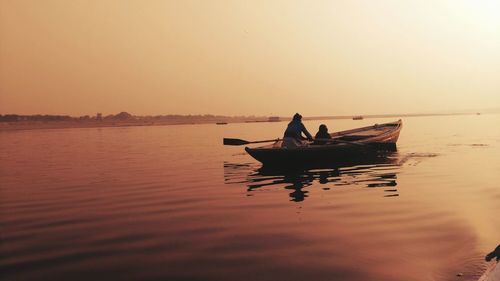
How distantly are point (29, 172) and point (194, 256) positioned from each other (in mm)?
17080

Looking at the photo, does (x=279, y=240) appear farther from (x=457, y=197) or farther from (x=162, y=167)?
(x=162, y=167)

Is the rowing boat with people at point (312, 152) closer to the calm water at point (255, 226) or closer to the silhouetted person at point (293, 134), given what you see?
the silhouetted person at point (293, 134)

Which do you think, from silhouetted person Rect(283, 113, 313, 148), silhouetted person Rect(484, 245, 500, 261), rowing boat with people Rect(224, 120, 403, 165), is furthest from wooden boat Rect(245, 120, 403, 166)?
silhouetted person Rect(484, 245, 500, 261)

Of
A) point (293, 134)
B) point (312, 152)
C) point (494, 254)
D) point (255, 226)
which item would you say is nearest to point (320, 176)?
point (312, 152)

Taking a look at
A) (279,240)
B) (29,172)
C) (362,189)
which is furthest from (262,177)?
(29,172)

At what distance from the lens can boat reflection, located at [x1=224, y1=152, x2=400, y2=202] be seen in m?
14.1

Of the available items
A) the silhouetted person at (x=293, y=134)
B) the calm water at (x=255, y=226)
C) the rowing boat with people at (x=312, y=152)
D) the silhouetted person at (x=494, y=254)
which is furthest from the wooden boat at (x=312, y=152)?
the silhouetted person at (x=494, y=254)

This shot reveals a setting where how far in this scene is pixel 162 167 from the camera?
21.9 metres

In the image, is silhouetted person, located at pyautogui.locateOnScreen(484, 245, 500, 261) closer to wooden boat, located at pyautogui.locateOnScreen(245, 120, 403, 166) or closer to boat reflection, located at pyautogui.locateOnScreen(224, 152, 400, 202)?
boat reflection, located at pyautogui.locateOnScreen(224, 152, 400, 202)

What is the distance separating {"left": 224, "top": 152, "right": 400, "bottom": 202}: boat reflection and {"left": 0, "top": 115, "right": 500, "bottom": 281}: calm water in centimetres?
8

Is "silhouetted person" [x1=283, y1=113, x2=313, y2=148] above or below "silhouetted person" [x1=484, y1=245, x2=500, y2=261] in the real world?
above

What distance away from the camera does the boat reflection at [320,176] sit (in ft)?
46.1

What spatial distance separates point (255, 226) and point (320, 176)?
324 inches

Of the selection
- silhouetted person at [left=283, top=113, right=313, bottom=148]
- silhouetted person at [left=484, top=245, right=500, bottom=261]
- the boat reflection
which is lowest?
the boat reflection
